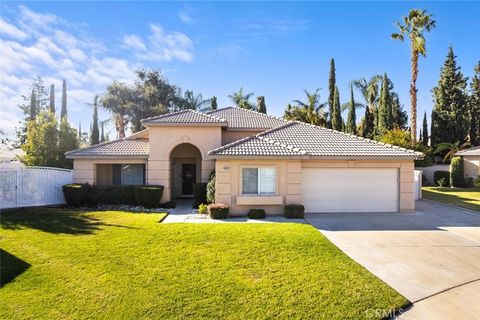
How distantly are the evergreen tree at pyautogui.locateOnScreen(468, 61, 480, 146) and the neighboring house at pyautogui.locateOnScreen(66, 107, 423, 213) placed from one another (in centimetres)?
3433

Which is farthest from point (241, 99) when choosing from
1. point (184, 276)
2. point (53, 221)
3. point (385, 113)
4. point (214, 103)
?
point (184, 276)

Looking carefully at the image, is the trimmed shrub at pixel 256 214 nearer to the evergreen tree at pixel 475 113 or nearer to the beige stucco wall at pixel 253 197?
the beige stucco wall at pixel 253 197

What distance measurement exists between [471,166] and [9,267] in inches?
1518

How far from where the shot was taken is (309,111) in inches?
1483

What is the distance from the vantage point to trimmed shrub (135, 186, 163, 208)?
51.7 ft

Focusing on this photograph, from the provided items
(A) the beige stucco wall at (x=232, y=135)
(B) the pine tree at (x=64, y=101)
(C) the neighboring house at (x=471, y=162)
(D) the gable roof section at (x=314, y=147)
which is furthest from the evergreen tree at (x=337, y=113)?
(B) the pine tree at (x=64, y=101)

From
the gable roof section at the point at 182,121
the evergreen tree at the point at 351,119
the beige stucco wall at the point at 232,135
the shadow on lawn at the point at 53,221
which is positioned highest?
the evergreen tree at the point at 351,119

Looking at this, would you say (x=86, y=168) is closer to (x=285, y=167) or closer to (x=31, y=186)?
(x=31, y=186)

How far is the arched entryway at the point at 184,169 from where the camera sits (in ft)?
66.2

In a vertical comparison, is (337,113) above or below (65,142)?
above

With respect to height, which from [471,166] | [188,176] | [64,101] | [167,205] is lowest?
[167,205]

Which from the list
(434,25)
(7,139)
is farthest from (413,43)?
(7,139)

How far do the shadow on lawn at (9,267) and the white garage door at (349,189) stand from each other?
39.1 ft

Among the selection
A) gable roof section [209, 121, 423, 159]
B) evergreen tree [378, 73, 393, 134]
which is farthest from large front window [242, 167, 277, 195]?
evergreen tree [378, 73, 393, 134]
